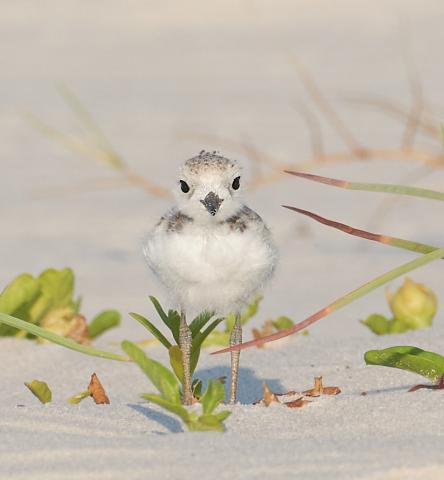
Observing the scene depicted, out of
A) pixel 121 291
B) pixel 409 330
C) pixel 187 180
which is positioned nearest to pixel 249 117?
pixel 121 291

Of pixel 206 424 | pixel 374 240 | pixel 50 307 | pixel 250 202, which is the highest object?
pixel 250 202

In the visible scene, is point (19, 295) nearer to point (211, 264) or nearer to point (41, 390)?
point (41, 390)

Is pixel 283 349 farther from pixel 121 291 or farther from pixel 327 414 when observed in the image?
pixel 121 291

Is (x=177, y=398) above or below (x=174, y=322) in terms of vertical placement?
below

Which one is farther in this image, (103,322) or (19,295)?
(103,322)

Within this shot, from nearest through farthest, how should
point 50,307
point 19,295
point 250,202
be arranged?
point 19,295
point 50,307
point 250,202

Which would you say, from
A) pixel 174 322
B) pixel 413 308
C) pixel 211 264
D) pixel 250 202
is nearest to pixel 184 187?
pixel 211 264

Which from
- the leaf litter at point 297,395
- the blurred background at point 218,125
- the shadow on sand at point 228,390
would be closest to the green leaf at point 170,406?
the shadow on sand at point 228,390

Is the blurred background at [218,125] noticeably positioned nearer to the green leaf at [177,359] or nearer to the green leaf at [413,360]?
the green leaf at [177,359]
